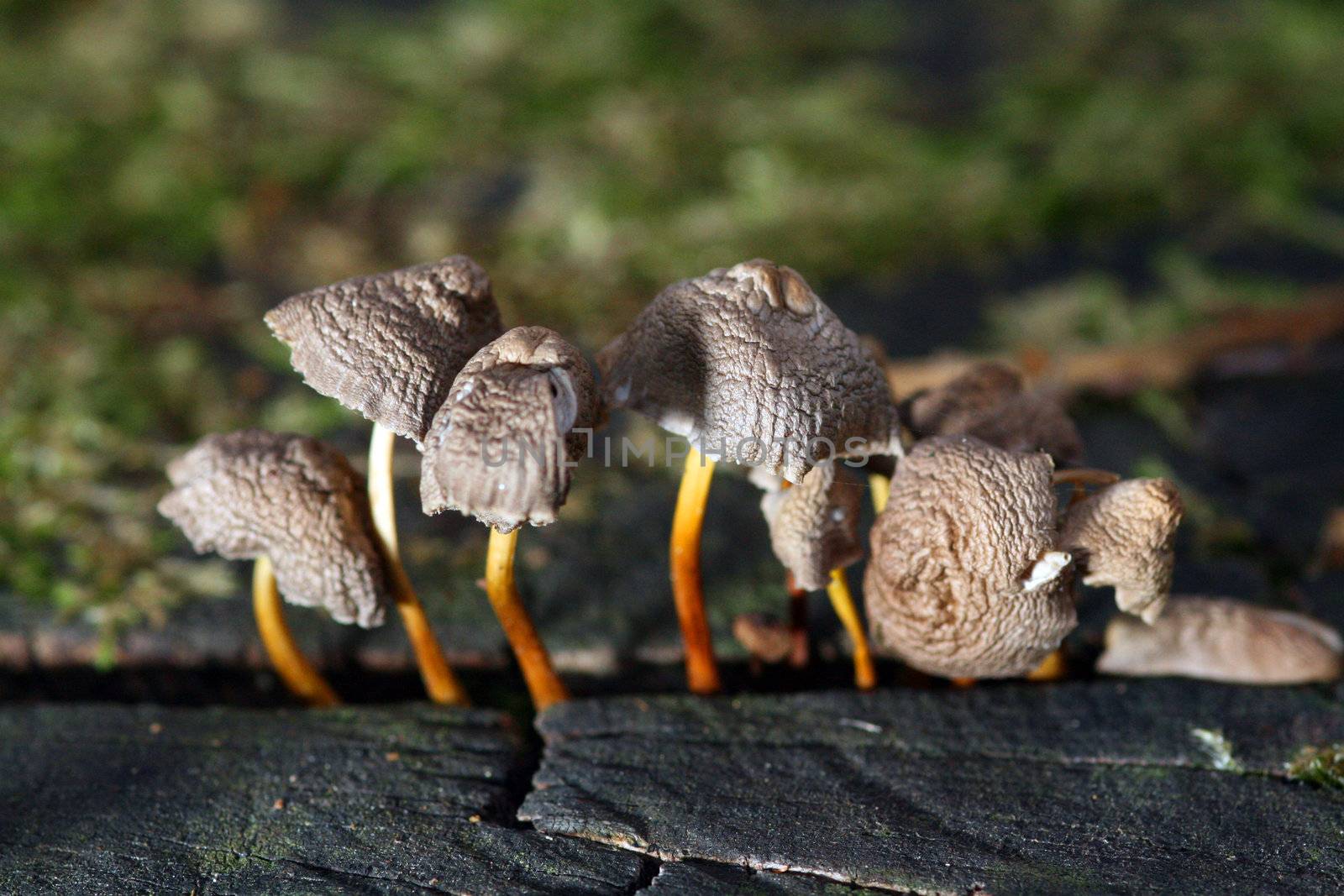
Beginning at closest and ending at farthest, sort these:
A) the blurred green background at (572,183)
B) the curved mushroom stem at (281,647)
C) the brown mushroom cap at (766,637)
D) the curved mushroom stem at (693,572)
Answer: the curved mushroom stem at (693,572) → the curved mushroom stem at (281,647) → the brown mushroom cap at (766,637) → the blurred green background at (572,183)

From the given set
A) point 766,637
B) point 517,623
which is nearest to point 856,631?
point 766,637

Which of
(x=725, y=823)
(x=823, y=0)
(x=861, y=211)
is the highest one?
(x=823, y=0)

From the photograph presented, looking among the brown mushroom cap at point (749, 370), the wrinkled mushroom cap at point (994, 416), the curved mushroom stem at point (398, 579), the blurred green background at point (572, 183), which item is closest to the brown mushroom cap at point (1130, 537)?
the wrinkled mushroom cap at point (994, 416)

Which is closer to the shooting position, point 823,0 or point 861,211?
point 861,211

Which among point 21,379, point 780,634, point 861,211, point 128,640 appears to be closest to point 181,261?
point 21,379

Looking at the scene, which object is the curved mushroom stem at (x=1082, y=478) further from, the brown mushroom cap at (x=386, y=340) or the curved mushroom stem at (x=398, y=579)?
the curved mushroom stem at (x=398, y=579)

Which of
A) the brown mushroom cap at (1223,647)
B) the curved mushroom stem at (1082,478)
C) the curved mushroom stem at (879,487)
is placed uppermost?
the curved mushroom stem at (1082,478)

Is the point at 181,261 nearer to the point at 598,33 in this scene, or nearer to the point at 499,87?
the point at 499,87
